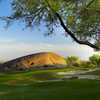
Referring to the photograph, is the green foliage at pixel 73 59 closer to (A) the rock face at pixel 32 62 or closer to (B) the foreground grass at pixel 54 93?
(A) the rock face at pixel 32 62

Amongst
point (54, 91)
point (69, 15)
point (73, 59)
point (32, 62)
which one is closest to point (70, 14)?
point (69, 15)

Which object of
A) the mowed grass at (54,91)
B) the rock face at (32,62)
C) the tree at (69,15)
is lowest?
the mowed grass at (54,91)

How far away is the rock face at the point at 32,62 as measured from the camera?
36.4 m

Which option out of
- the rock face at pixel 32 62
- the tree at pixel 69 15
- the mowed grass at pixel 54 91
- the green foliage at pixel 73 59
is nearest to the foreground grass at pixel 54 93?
the mowed grass at pixel 54 91

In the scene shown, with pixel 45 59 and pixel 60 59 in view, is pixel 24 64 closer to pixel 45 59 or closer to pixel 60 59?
pixel 45 59

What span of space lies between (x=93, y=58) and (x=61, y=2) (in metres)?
64.3

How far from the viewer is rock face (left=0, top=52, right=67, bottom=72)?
1432 inches

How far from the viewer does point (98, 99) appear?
9.80 m

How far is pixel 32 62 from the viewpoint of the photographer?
1453 inches

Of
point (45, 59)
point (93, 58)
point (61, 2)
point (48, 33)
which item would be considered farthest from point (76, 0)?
point (93, 58)

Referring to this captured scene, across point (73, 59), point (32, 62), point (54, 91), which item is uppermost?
point (32, 62)

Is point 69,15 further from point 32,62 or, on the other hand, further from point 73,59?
point 73,59

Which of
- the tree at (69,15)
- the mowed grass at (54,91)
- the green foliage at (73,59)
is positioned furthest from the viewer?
the green foliage at (73,59)

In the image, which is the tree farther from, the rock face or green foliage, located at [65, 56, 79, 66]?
green foliage, located at [65, 56, 79, 66]
